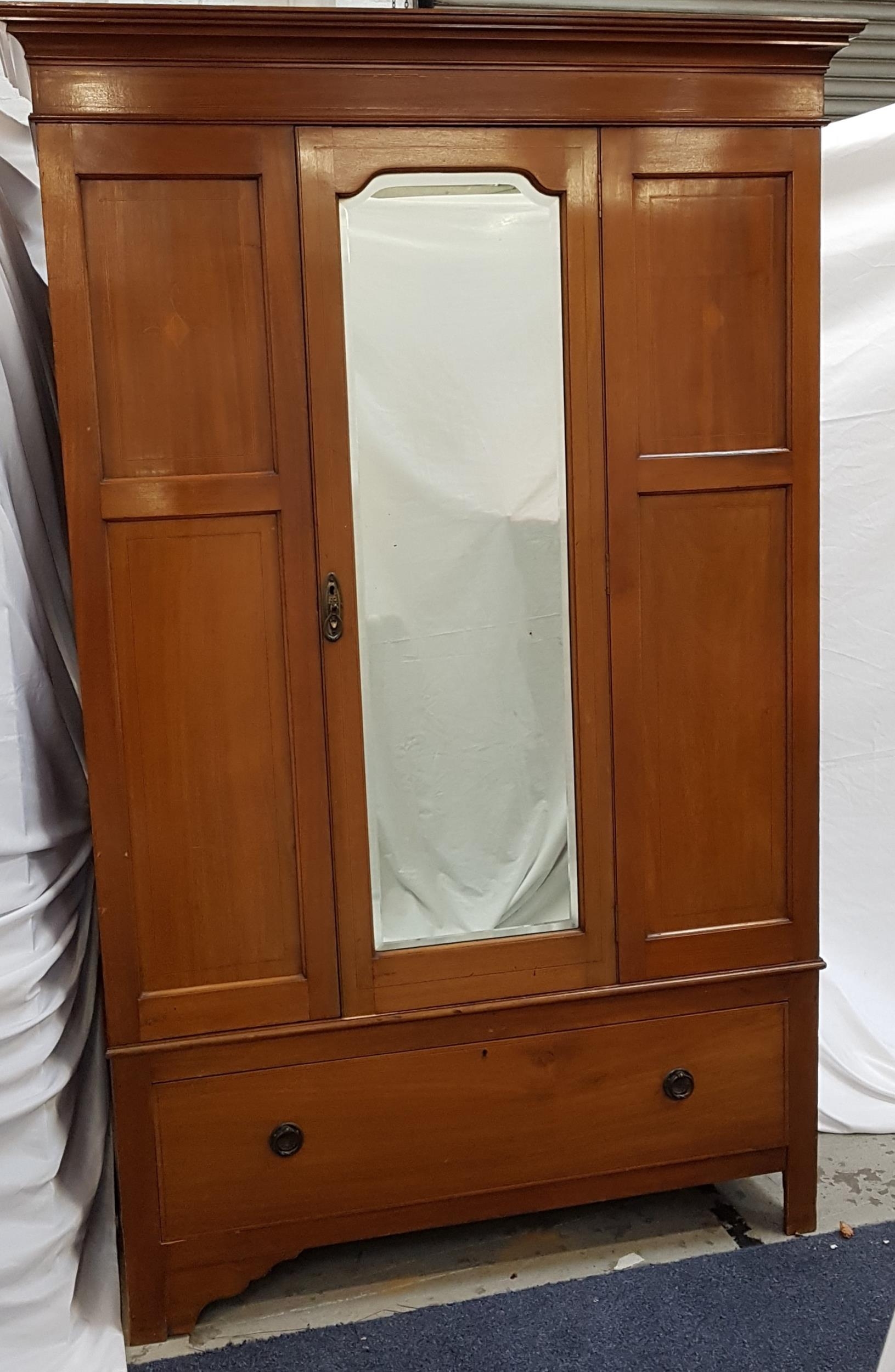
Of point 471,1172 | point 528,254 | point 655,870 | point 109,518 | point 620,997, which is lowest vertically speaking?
point 471,1172

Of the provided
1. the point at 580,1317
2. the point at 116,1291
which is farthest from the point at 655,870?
the point at 116,1291

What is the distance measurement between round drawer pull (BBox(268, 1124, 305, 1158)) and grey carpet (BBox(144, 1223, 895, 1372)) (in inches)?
10.8

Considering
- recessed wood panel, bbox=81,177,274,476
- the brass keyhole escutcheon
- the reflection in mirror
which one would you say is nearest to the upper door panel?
the reflection in mirror

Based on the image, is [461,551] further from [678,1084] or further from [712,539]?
[678,1084]

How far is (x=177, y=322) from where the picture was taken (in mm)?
1698

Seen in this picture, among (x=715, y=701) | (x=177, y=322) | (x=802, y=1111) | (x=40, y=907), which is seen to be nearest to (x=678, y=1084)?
(x=802, y=1111)

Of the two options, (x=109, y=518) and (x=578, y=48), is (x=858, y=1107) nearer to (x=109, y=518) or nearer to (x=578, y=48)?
(x=109, y=518)

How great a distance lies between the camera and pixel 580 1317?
186 cm

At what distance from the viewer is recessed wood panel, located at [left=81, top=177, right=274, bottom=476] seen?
5.49 ft

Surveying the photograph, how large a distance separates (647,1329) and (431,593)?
1.15 meters

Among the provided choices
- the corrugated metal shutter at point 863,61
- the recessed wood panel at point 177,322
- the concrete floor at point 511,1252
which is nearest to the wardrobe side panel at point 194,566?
the recessed wood panel at point 177,322

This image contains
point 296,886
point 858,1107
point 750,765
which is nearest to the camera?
point 296,886

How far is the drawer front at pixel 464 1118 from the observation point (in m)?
1.84

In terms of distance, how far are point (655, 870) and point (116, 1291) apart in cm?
106
